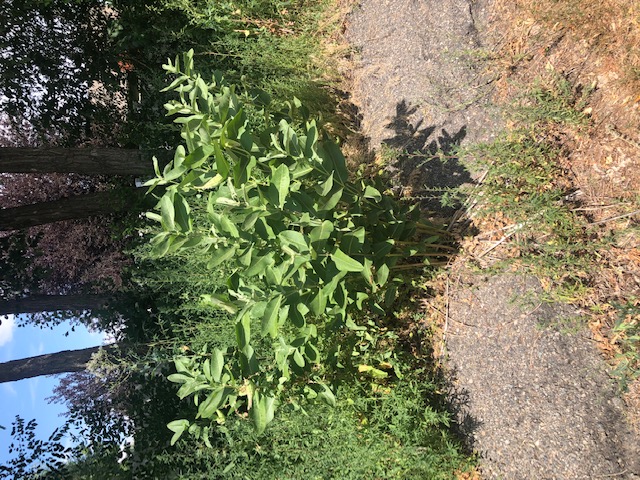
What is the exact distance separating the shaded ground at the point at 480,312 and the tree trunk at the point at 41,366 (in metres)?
4.13

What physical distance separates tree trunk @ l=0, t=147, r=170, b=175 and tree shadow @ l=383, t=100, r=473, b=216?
200cm

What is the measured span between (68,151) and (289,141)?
2625 millimetres

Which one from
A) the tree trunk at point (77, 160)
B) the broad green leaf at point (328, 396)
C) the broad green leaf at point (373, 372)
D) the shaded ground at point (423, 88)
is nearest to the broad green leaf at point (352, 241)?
the broad green leaf at point (328, 396)

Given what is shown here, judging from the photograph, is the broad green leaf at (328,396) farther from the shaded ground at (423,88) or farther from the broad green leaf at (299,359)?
the shaded ground at (423,88)

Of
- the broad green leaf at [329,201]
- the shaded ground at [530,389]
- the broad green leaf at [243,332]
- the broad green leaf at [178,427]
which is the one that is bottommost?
the shaded ground at [530,389]

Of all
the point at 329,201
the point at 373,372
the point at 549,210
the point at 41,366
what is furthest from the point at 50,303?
the point at 549,210

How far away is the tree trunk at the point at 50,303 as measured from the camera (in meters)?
5.21

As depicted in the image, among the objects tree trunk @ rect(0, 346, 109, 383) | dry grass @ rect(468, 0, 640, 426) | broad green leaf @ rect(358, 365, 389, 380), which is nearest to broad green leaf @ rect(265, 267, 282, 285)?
broad green leaf @ rect(358, 365, 389, 380)

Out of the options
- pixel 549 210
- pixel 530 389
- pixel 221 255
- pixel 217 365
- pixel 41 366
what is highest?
pixel 41 366

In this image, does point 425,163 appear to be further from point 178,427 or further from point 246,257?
point 178,427

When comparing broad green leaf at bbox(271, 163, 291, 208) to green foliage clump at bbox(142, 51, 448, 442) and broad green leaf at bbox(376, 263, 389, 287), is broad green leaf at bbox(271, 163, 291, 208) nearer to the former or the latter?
green foliage clump at bbox(142, 51, 448, 442)

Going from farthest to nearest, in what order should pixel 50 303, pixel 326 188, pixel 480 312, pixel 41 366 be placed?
pixel 41 366 → pixel 50 303 → pixel 480 312 → pixel 326 188

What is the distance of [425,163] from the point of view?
2.96 metres

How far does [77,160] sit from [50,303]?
2140mm
